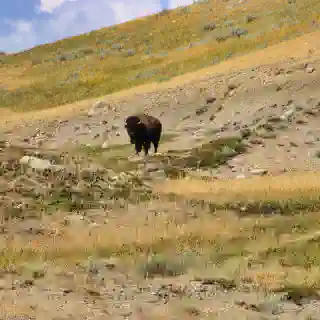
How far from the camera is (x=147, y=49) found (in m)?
58.0

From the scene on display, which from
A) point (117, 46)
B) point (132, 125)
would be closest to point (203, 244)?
point (132, 125)

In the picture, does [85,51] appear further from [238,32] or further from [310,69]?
[310,69]

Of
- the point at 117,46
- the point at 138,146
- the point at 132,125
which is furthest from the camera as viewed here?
the point at 117,46

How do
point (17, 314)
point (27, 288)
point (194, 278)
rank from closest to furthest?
point (17, 314) → point (27, 288) → point (194, 278)

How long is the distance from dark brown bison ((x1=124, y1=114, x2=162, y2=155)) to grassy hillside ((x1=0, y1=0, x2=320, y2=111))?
49.1ft

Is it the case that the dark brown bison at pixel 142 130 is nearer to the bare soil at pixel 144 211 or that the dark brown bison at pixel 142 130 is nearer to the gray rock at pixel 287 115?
the bare soil at pixel 144 211

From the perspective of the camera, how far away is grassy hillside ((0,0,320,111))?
4328cm

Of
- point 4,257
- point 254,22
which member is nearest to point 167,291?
point 4,257

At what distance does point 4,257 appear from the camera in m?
8.24

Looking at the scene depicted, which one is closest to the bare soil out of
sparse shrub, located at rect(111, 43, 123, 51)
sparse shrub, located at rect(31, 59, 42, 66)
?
sparse shrub, located at rect(111, 43, 123, 51)

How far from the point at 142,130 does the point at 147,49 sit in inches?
1449

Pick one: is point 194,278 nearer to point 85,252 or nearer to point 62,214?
point 85,252

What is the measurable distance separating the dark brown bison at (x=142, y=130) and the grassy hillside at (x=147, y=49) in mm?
14958

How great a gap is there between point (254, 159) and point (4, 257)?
48.8 feet
